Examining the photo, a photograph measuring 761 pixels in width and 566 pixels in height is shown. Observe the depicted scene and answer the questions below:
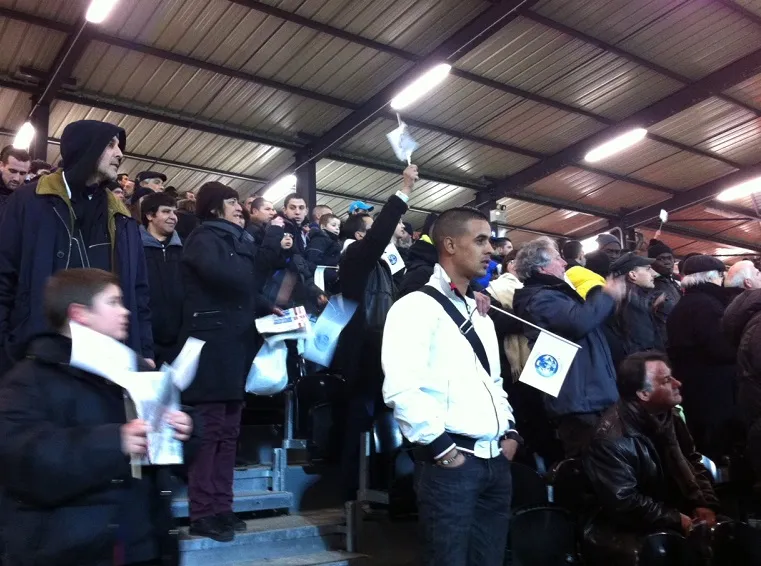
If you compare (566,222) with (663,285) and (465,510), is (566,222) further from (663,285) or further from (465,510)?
(465,510)

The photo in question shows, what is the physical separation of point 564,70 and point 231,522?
8856 millimetres

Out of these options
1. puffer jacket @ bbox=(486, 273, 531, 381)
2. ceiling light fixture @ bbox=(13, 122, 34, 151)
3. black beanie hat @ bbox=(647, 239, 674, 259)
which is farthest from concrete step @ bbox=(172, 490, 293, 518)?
ceiling light fixture @ bbox=(13, 122, 34, 151)

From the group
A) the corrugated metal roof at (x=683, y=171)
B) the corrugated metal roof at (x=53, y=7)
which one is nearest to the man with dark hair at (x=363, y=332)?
the corrugated metal roof at (x=53, y=7)

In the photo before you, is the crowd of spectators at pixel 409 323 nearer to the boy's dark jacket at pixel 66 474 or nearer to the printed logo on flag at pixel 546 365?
the boy's dark jacket at pixel 66 474

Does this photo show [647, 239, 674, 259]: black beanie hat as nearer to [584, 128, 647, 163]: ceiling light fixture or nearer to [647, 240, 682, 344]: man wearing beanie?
[647, 240, 682, 344]: man wearing beanie

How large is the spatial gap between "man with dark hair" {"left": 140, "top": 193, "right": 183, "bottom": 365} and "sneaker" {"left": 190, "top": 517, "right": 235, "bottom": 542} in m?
0.94

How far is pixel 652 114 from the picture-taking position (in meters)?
11.8

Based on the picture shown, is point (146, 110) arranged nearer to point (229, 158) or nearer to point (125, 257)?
point (229, 158)

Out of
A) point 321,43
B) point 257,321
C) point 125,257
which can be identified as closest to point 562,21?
point 321,43

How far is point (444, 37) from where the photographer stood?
9586 millimetres

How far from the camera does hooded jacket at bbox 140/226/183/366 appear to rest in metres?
4.04

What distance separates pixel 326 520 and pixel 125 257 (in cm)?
181

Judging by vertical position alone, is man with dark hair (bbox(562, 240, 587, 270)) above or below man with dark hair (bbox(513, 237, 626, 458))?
above

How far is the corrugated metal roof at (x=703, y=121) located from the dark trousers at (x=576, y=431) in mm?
9491
